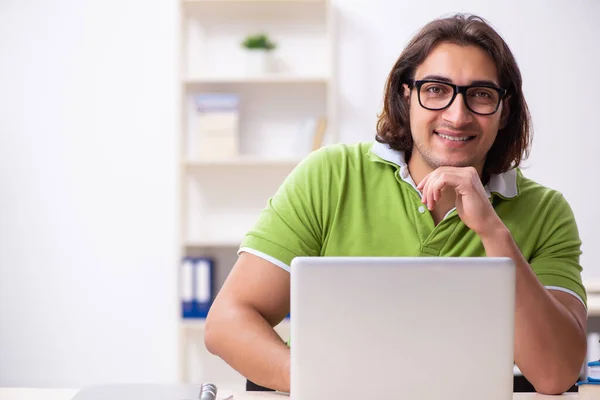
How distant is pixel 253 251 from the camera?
5.48 ft

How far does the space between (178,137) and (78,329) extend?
1107 mm

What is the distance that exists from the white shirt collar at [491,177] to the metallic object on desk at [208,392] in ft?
2.25

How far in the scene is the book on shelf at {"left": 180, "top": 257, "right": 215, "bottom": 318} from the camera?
3.79 metres

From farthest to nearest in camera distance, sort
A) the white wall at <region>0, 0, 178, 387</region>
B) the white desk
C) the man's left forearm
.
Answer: the white wall at <region>0, 0, 178, 387</region>, the man's left forearm, the white desk

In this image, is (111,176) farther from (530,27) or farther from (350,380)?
(350,380)

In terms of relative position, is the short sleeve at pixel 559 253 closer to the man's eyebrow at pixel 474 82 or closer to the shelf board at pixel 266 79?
the man's eyebrow at pixel 474 82

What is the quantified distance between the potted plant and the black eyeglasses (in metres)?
2.15

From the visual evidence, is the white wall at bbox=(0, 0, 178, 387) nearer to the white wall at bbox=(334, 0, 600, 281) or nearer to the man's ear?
the white wall at bbox=(334, 0, 600, 281)

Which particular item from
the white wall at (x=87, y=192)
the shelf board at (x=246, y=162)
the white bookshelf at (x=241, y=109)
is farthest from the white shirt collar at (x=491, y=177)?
the white wall at (x=87, y=192)

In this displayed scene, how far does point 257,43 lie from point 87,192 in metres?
1.11

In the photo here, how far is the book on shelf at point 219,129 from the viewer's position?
3.82 meters

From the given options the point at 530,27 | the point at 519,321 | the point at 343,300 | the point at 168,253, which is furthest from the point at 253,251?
the point at 530,27

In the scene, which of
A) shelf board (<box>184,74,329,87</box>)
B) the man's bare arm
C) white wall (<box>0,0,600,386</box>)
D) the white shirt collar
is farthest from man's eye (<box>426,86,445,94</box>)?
white wall (<box>0,0,600,386</box>)

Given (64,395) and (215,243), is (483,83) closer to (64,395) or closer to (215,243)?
(64,395)
